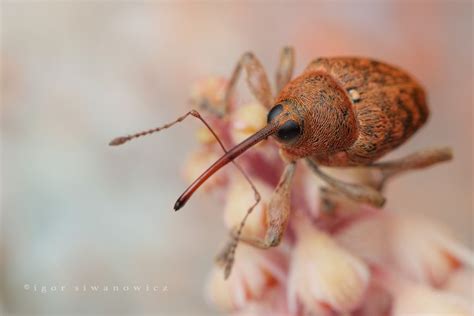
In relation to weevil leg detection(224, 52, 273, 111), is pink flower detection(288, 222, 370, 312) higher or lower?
lower

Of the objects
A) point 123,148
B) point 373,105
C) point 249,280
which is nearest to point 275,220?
point 249,280

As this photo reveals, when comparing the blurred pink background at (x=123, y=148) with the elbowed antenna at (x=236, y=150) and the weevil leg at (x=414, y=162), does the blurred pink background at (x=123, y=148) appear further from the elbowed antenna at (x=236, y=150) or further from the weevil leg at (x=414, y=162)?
the elbowed antenna at (x=236, y=150)

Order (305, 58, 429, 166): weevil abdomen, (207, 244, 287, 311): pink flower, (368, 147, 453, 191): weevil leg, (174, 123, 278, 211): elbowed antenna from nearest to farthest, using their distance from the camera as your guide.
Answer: (174, 123, 278, 211): elbowed antenna → (207, 244, 287, 311): pink flower → (305, 58, 429, 166): weevil abdomen → (368, 147, 453, 191): weevil leg

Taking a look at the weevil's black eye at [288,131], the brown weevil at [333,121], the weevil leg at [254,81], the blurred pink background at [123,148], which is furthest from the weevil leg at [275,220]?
the blurred pink background at [123,148]

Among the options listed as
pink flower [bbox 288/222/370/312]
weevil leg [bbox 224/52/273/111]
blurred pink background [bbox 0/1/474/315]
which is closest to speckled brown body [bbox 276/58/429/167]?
weevil leg [bbox 224/52/273/111]

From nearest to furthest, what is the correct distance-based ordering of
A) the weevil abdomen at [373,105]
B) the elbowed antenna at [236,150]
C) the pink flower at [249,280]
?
1. the elbowed antenna at [236,150]
2. the pink flower at [249,280]
3. the weevil abdomen at [373,105]

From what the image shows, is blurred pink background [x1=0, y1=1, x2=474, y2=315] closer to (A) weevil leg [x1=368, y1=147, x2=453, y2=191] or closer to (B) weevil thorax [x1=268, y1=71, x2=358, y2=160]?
(A) weevil leg [x1=368, y1=147, x2=453, y2=191]

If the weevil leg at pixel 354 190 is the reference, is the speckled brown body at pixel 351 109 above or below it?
above

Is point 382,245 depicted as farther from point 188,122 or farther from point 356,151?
point 188,122

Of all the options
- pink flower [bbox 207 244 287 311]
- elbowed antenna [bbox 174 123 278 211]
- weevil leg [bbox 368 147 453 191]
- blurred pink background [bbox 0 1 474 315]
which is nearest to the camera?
elbowed antenna [bbox 174 123 278 211]
